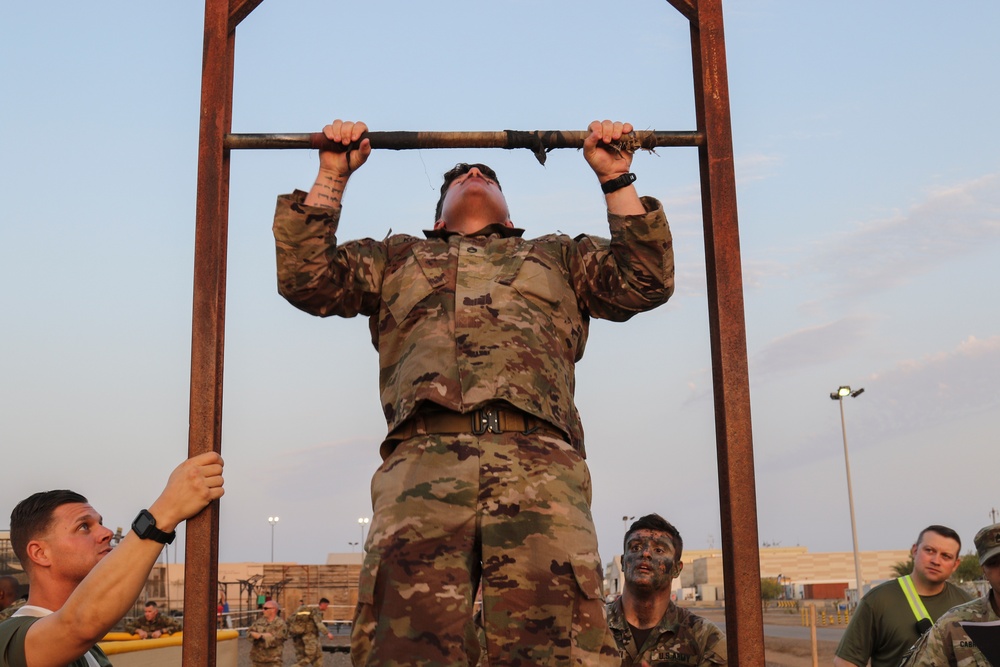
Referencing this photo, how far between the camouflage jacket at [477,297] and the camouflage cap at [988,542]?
2.58 meters

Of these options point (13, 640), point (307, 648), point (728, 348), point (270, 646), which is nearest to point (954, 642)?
point (728, 348)

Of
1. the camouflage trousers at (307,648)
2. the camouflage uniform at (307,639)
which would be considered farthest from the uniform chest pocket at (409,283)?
the camouflage trousers at (307,648)

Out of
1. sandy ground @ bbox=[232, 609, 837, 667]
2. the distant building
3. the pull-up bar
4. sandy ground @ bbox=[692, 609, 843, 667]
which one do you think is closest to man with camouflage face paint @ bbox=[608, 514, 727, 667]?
the pull-up bar

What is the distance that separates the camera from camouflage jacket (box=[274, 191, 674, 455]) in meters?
3.06

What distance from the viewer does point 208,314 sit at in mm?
3361

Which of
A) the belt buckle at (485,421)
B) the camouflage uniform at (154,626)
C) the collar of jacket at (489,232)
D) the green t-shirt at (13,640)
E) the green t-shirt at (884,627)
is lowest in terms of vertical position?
the camouflage uniform at (154,626)

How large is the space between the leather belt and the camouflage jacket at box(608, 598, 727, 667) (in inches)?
98.8

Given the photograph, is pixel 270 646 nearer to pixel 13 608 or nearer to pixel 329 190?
pixel 13 608

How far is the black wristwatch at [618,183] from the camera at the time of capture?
3281mm

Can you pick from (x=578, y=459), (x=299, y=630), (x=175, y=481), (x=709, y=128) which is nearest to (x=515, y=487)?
(x=578, y=459)

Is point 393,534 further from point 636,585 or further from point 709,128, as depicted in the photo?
point 636,585

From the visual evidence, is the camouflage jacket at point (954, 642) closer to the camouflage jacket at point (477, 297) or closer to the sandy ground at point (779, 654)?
the camouflage jacket at point (477, 297)

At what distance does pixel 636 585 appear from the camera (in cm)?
545

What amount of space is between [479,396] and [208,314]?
965 mm
